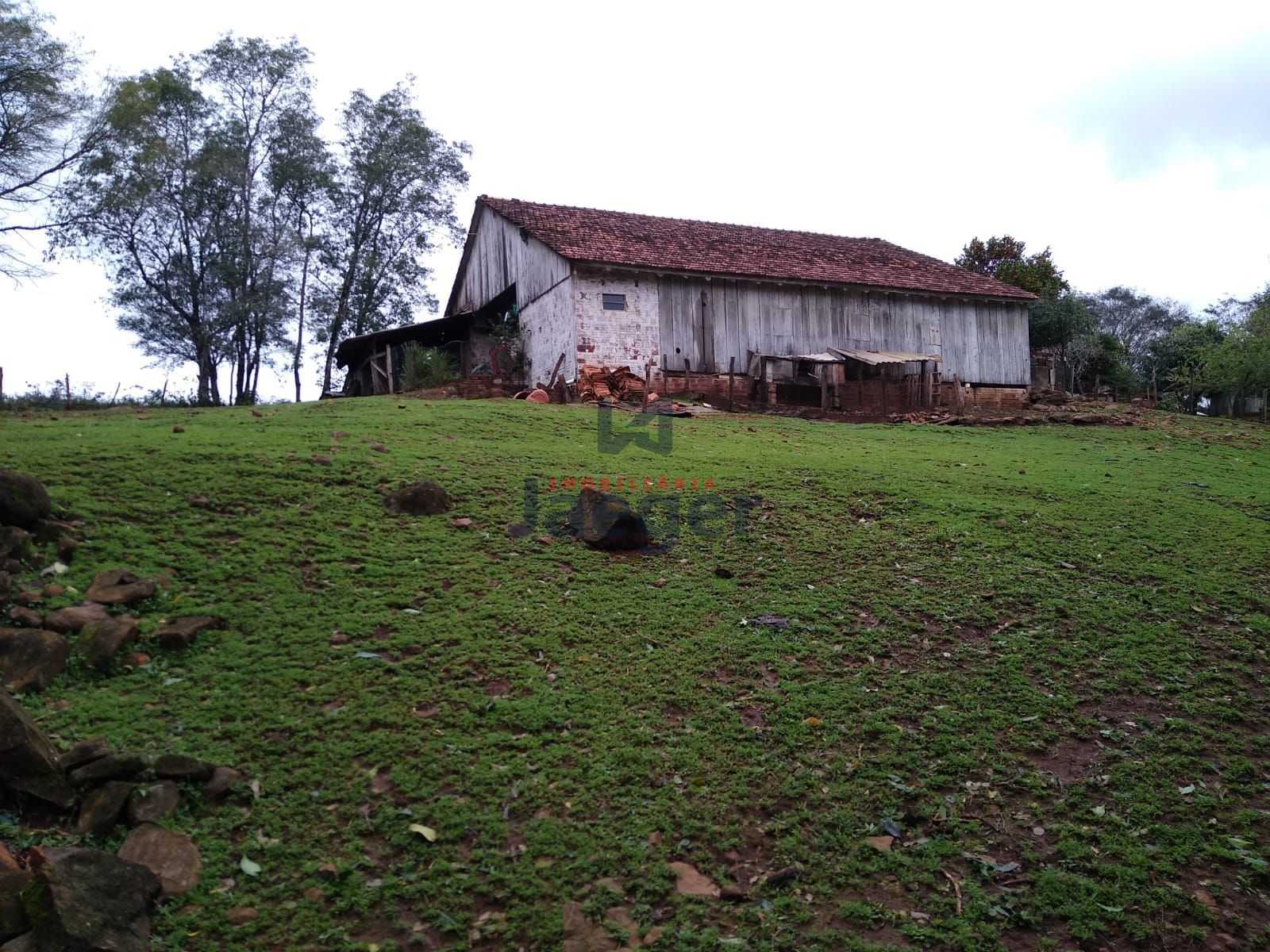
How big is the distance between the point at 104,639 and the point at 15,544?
5.68ft

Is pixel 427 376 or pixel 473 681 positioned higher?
pixel 427 376

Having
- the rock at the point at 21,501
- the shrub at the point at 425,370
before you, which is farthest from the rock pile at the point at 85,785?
the shrub at the point at 425,370

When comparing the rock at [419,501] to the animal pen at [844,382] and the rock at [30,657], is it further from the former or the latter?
the animal pen at [844,382]

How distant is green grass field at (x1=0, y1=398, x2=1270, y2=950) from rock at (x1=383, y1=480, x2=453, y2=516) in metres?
0.16

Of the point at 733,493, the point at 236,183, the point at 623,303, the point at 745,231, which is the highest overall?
the point at 236,183

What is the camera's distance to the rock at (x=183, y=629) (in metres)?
6.24

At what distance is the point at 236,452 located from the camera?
1048cm

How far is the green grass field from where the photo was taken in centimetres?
450

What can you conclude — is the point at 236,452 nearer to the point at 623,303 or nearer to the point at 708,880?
the point at 708,880

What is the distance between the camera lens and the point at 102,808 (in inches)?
182

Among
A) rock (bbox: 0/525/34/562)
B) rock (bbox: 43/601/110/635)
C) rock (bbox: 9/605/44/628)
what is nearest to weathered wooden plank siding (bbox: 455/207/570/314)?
rock (bbox: 0/525/34/562)

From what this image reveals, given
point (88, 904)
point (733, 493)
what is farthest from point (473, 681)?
point (733, 493)

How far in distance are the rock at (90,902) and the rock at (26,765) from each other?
0.74 m

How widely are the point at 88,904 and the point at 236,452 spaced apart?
7309 millimetres
